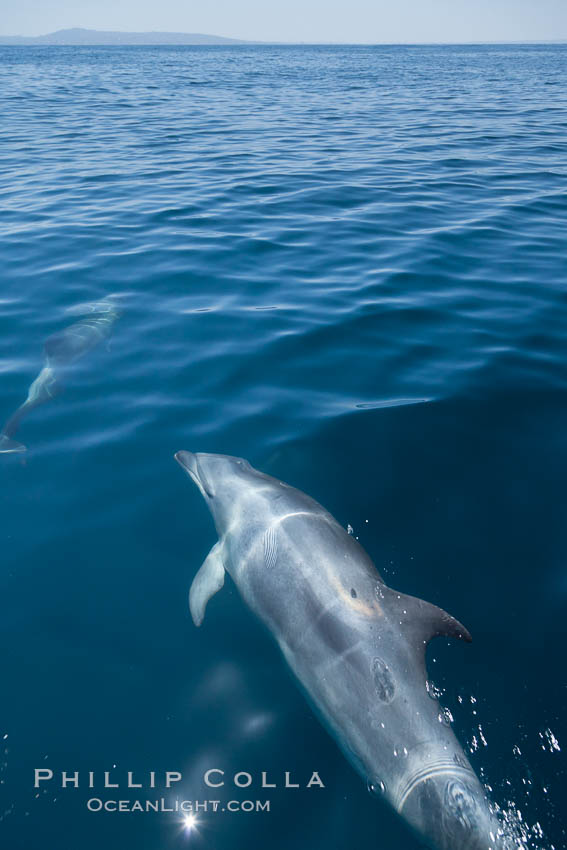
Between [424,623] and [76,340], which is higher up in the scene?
[76,340]

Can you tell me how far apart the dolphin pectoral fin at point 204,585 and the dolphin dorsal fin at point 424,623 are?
1739 millimetres

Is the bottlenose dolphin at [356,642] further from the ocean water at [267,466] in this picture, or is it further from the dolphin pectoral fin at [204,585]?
the ocean water at [267,466]

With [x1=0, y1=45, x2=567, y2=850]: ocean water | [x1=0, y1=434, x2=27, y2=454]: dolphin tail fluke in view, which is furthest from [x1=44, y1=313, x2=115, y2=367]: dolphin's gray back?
[x1=0, y1=434, x2=27, y2=454]: dolphin tail fluke

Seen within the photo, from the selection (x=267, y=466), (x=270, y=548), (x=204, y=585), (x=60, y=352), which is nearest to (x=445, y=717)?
(x=270, y=548)

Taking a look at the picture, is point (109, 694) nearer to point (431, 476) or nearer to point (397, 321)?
point (431, 476)

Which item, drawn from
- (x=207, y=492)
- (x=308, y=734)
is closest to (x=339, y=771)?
(x=308, y=734)

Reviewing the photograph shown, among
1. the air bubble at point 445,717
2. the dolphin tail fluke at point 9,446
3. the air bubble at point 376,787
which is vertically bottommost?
the air bubble at point 376,787

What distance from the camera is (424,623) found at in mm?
5062

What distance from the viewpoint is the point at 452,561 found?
622 centimetres

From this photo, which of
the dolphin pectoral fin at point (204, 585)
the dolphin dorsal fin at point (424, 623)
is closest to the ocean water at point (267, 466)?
the dolphin pectoral fin at point (204, 585)

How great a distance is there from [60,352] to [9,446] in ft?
7.87

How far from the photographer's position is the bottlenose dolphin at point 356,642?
419 centimetres

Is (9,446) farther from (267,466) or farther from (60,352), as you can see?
(267,466)

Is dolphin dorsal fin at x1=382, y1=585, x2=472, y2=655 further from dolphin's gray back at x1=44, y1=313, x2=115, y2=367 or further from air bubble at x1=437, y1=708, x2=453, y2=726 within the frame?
dolphin's gray back at x1=44, y1=313, x2=115, y2=367
